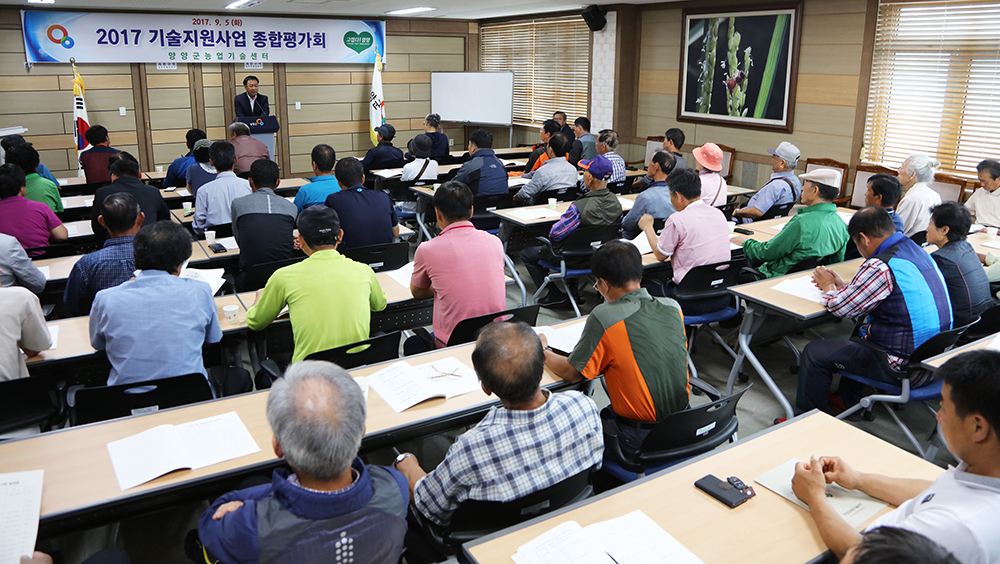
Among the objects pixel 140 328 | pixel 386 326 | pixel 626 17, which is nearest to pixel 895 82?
pixel 626 17

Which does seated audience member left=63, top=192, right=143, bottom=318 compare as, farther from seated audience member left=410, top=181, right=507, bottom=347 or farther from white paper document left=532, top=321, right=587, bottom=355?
white paper document left=532, top=321, right=587, bottom=355

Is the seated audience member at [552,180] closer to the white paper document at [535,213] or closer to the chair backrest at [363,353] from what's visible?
the white paper document at [535,213]

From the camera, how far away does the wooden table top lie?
1735 mm

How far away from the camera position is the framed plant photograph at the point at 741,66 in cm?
787

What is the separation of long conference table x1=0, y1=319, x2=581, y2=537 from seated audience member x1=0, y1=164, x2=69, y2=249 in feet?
9.43

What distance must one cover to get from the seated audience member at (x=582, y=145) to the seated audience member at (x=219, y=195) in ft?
14.4

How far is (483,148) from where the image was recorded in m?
6.86

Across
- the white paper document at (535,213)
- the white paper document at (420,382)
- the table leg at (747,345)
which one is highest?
the white paper document at (535,213)

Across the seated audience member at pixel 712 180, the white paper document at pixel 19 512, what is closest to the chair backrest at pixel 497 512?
the white paper document at pixel 19 512

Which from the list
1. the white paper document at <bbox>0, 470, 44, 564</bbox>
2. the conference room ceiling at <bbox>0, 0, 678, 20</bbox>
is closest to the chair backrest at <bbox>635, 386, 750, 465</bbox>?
the white paper document at <bbox>0, 470, 44, 564</bbox>

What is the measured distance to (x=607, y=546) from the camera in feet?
5.61

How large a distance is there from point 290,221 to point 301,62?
8.14 metres

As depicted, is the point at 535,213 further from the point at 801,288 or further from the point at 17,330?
the point at 17,330

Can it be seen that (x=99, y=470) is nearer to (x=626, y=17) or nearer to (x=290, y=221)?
(x=290, y=221)
